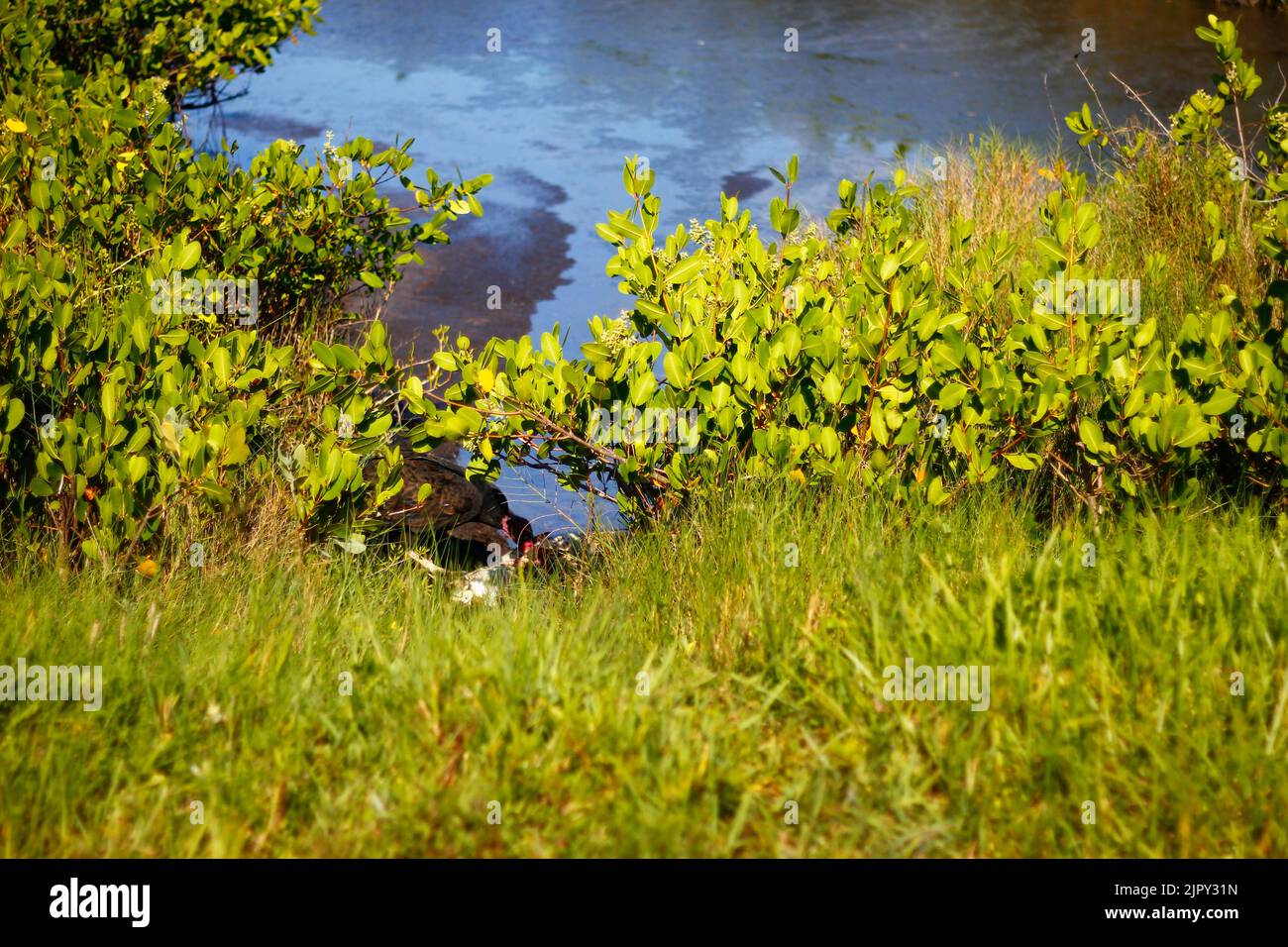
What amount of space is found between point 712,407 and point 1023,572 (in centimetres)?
122

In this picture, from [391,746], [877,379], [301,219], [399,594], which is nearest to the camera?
[391,746]

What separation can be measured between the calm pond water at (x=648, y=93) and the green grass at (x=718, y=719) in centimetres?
417

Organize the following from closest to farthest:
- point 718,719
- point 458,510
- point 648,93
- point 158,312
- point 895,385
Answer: point 718,719
point 895,385
point 158,312
point 458,510
point 648,93

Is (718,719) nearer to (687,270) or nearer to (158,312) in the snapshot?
(687,270)

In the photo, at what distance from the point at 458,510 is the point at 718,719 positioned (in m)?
3.21

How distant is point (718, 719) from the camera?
8.34ft

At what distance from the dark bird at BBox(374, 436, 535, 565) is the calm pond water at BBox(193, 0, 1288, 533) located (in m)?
1.54

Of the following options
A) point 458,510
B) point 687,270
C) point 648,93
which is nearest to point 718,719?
point 687,270

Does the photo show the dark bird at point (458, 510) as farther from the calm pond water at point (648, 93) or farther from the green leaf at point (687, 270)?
the green leaf at point (687, 270)

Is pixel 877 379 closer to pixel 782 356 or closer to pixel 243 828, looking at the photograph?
pixel 782 356

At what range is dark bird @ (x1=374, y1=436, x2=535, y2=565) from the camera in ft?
17.3

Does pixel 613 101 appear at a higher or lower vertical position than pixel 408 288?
higher

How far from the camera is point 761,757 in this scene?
2.54 m
